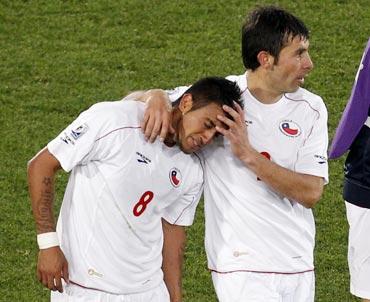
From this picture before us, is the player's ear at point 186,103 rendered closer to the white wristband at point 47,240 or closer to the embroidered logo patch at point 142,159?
the embroidered logo patch at point 142,159

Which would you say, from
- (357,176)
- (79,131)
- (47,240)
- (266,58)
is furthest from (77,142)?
(357,176)

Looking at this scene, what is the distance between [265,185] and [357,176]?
952mm

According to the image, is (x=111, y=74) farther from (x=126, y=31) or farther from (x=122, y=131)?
(x=122, y=131)

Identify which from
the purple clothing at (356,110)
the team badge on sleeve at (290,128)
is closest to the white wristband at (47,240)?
the team badge on sleeve at (290,128)

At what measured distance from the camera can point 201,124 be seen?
621cm

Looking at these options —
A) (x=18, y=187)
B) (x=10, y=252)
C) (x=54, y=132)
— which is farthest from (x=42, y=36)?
(x=10, y=252)

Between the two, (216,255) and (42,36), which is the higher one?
(216,255)

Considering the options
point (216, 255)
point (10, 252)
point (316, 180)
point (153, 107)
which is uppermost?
point (153, 107)

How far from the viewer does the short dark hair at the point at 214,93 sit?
625cm

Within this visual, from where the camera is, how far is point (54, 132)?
10.9 meters

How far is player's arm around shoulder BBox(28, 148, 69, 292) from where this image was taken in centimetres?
618

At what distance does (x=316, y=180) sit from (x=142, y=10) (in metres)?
6.55

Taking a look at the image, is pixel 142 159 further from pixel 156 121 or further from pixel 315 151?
pixel 315 151

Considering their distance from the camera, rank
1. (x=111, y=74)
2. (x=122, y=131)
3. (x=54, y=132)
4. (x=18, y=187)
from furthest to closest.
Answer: (x=111, y=74) < (x=54, y=132) < (x=18, y=187) < (x=122, y=131)
